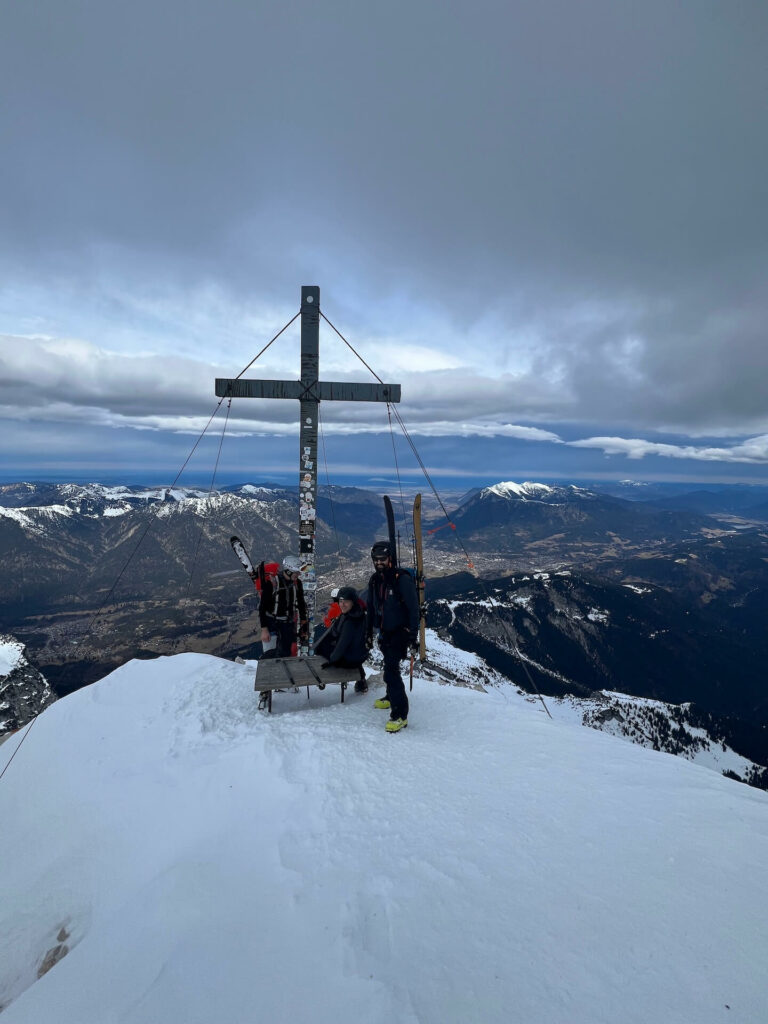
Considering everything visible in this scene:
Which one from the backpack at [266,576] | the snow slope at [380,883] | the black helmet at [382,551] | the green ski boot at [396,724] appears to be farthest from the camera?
the backpack at [266,576]

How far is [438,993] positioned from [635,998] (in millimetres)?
1360

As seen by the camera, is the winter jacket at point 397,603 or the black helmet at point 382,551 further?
the black helmet at point 382,551

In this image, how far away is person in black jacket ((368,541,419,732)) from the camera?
8.00 metres

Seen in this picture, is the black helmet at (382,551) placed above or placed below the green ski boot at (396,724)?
above

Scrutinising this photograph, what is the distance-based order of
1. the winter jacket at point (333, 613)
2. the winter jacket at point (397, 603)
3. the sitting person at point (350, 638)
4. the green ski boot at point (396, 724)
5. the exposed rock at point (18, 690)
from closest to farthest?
the green ski boot at point (396, 724) → the winter jacket at point (397, 603) → the sitting person at point (350, 638) → the winter jacket at point (333, 613) → the exposed rock at point (18, 690)

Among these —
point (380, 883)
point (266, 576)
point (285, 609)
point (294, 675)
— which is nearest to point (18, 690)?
point (285, 609)

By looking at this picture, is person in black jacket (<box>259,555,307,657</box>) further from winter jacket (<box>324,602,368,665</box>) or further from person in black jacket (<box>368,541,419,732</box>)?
person in black jacket (<box>368,541,419,732</box>)

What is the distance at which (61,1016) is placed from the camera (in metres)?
3.11

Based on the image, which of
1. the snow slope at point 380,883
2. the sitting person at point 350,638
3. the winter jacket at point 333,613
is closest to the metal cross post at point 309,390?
the winter jacket at point 333,613

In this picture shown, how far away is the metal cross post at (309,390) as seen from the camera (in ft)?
37.0

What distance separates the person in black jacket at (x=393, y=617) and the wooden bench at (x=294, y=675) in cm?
133

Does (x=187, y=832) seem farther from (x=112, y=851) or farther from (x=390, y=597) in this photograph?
(x=390, y=597)

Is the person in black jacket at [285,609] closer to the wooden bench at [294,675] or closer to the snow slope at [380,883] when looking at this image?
the wooden bench at [294,675]

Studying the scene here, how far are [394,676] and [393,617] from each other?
106 centimetres
